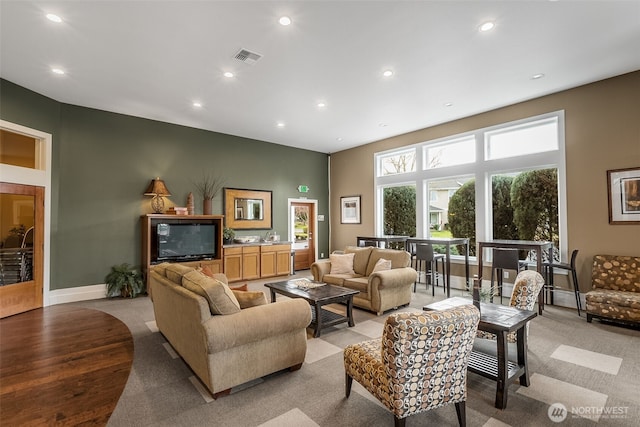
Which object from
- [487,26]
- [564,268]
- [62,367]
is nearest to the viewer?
[62,367]

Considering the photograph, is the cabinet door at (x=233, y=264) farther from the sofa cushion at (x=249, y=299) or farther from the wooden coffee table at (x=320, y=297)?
the sofa cushion at (x=249, y=299)

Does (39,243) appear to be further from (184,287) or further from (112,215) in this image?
(184,287)

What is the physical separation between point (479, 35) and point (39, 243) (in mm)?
7102

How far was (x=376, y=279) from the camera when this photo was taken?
4.37 meters

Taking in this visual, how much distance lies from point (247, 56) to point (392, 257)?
3668 millimetres

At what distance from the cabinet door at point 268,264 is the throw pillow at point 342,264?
2418mm

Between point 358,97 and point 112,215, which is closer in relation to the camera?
point 358,97

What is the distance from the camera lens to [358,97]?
17.1ft

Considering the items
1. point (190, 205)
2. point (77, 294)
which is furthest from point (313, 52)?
point (77, 294)

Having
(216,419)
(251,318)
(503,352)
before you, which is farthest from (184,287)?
(503,352)

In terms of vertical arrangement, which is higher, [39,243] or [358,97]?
[358,97]

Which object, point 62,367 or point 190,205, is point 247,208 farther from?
point 62,367

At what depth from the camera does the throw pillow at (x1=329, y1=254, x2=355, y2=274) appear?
5352mm

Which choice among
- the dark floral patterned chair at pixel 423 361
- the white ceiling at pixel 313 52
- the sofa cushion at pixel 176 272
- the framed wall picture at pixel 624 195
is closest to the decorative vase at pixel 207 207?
the white ceiling at pixel 313 52
